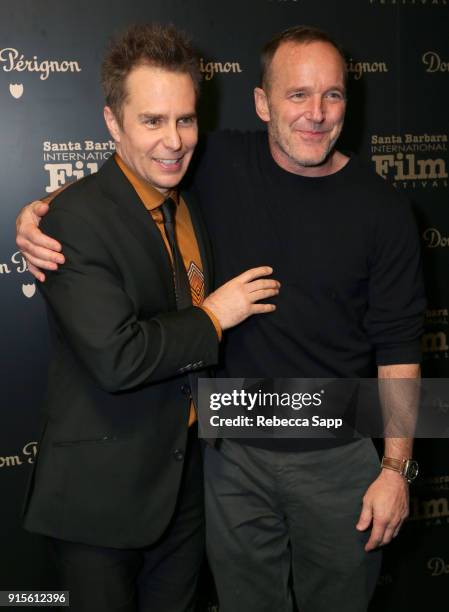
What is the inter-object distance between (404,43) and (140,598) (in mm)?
2218

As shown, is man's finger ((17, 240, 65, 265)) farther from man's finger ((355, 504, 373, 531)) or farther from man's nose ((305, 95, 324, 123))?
man's finger ((355, 504, 373, 531))

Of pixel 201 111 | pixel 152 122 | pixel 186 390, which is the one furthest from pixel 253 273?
pixel 201 111

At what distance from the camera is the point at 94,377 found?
157cm

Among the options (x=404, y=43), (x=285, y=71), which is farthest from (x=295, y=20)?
(x=285, y=71)

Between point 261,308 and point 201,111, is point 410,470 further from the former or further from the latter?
point 201,111

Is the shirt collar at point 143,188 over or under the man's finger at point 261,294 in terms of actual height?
over

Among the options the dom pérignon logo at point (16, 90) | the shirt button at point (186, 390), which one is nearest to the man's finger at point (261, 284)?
the shirt button at point (186, 390)

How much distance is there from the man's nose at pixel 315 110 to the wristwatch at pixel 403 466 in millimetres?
955

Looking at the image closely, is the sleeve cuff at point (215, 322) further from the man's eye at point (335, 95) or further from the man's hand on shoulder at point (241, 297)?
the man's eye at point (335, 95)

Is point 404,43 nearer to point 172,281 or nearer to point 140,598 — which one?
point 172,281

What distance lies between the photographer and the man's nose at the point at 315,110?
1764 millimetres

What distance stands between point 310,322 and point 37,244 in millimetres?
753

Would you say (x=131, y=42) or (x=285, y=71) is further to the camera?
(x=285, y=71)

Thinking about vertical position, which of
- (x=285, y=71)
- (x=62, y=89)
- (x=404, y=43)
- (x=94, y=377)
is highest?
(x=404, y=43)
